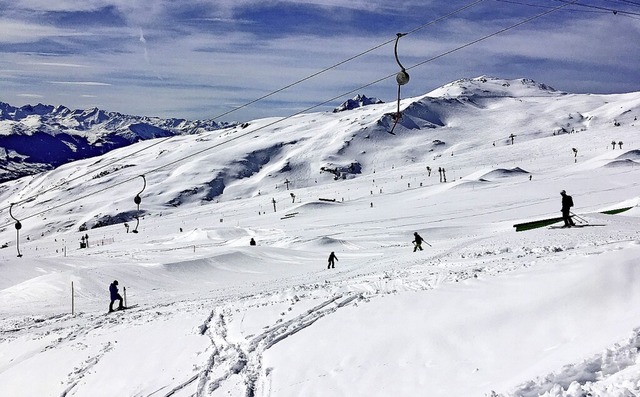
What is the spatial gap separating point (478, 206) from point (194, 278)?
35.4 meters

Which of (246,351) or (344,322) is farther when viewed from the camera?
(344,322)

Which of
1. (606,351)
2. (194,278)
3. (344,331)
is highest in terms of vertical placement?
(606,351)

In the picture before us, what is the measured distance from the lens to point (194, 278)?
3148 centimetres

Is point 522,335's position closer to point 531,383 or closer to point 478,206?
point 531,383

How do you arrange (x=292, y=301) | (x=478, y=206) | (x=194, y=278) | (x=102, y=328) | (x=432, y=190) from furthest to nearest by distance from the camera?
(x=432, y=190), (x=478, y=206), (x=194, y=278), (x=102, y=328), (x=292, y=301)

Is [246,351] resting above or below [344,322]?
below

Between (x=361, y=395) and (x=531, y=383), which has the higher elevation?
(x=531, y=383)

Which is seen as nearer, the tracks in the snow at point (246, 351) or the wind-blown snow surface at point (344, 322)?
the wind-blown snow surface at point (344, 322)

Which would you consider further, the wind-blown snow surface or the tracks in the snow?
the tracks in the snow

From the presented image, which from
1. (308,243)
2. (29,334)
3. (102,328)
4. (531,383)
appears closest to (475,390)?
(531,383)

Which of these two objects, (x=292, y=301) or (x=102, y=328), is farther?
(x=102, y=328)

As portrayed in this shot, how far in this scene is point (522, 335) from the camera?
10.2m

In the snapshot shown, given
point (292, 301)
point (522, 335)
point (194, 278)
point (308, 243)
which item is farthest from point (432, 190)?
point (522, 335)

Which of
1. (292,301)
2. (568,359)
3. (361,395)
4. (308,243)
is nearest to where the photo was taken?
(568,359)
